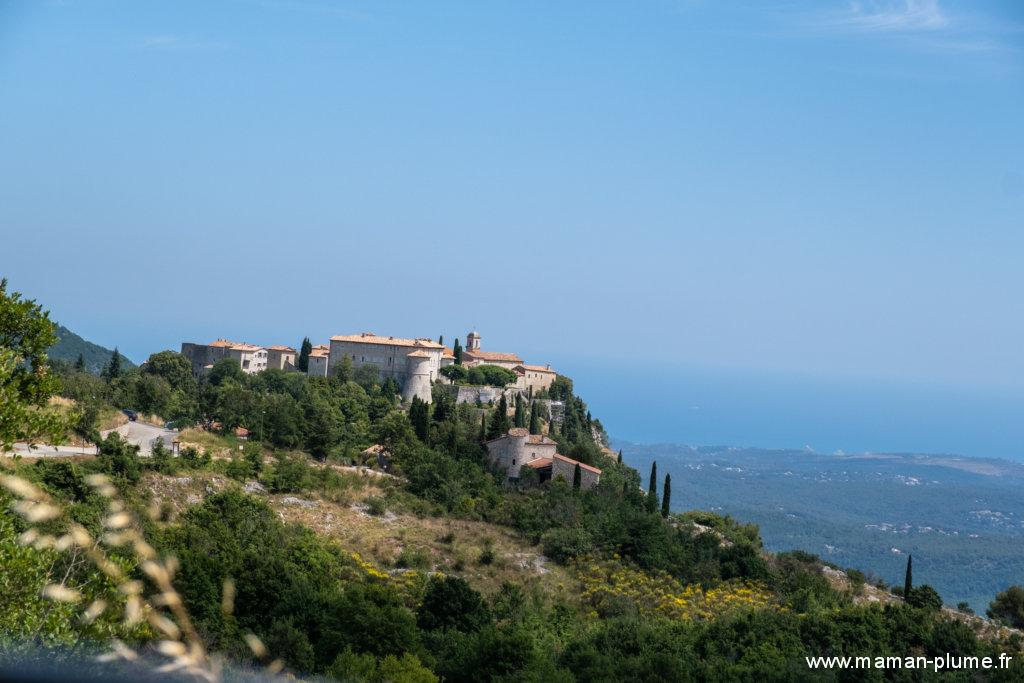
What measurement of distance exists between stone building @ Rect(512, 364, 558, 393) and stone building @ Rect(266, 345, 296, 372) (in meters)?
11.2

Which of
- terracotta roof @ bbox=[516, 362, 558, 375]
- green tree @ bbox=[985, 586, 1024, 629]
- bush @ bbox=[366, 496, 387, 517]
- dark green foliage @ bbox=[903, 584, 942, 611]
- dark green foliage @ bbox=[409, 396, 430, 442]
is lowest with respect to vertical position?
green tree @ bbox=[985, 586, 1024, 629]

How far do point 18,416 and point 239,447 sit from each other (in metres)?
22.0

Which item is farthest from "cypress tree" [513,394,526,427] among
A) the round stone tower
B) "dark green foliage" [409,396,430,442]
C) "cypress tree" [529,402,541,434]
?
"dark green foliage" [409,396,430,442]

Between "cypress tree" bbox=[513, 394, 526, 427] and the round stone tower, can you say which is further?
the round stone tower

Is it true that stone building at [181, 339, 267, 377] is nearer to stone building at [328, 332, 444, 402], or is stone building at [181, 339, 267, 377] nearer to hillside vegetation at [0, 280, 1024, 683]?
stone building at [328, 332, 444, 402]

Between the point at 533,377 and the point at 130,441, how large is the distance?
2604 cm

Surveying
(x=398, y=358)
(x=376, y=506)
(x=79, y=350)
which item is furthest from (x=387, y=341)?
(x=79, y=350)

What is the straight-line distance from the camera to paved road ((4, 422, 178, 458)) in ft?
76.1

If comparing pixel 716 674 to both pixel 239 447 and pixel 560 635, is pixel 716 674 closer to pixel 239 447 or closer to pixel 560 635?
pixel 560 635

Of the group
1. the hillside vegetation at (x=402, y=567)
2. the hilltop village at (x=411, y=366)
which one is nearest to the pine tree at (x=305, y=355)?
the hilltop village at (x=411, y=366)

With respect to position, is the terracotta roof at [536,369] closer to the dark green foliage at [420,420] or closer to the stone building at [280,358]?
the stone building at [280,358]

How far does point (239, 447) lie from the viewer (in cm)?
2902

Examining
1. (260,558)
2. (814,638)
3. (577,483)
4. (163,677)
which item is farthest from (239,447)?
(163,677)

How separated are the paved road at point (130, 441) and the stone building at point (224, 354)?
15675 millimetres
